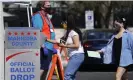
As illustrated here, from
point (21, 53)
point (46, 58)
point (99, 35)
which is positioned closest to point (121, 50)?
point (46, 58)

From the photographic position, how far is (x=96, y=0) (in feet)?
118

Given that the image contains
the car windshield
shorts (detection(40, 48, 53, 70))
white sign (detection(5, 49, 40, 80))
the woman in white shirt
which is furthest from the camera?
the car windshield

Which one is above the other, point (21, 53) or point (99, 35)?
point (21, 53)

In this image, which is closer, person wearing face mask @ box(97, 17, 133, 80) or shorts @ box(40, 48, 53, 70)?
person wearing face mask @ box(97, 17, 133, 80)

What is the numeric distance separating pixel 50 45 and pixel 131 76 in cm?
570

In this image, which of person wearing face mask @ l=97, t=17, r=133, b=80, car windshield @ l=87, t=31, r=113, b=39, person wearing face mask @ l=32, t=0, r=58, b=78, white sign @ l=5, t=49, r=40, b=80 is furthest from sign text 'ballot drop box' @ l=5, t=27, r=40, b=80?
car windshield @ l=87, t=31, r=113, b=39

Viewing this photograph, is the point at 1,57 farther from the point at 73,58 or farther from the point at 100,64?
the point at 100,64

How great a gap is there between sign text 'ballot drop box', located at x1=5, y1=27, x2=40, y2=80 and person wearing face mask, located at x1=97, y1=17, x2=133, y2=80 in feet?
6.30

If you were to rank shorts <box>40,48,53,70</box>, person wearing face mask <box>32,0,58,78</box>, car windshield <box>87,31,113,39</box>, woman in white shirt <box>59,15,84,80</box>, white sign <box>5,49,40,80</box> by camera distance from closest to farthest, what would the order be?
white sign <box>5,49,40,80</box> → woman in white shirt <box>59,15,84,80</box> → person wearing face mask <box>32,0,58,78</box> → shorts <box>40,48,53,70</box> → car windshield <box>87,31,113,39</box>

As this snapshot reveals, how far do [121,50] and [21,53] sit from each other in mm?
2188

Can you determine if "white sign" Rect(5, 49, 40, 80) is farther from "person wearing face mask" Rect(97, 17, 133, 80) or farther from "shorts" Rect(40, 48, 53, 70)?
"person wearing face mask" Rect(97, 17, 133, 80)

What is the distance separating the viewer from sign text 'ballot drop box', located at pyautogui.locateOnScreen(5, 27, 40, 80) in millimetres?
7777

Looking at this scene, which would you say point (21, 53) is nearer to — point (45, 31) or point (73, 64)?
point (73, 64)

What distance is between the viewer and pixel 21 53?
7.79m
